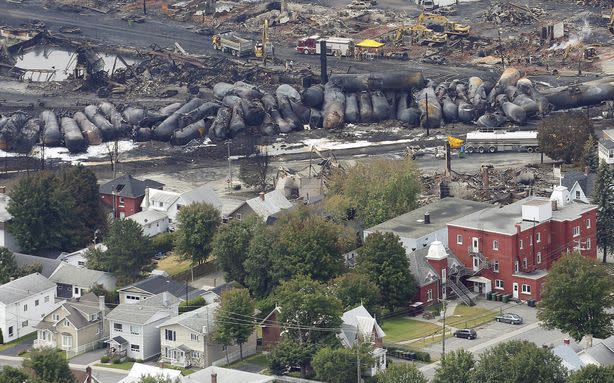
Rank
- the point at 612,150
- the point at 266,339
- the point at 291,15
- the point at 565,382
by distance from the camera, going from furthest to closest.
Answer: the point at 291,15, the point at 612,150, the point at 266,339, the point at 565,382

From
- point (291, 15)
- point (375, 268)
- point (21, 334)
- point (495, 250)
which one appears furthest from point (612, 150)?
point (291, 15)

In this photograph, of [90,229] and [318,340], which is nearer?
[318,340]

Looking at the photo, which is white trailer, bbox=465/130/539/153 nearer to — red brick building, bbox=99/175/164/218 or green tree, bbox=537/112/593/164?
green tree, bbox=537/112/593/164

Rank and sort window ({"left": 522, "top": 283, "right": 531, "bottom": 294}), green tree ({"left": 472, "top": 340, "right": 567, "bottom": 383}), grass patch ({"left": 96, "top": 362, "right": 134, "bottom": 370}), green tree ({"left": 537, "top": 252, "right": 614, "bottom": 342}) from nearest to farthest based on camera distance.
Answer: green tree ({"left": 472, "top": 340, "right": 567, "bottom": 383}), green tree ({"left": 537, "top": 252, "right": 614, "bottom": 342}), grass patch ({"left": 96, "top": 362, "right": 134, "bottom": 370}), window ({"left": 522, "top": 283, "right": 531, "bottom": 294})

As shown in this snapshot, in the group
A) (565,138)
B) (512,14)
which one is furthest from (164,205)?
(512,14)

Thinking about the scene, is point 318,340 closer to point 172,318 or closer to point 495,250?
point 172,318

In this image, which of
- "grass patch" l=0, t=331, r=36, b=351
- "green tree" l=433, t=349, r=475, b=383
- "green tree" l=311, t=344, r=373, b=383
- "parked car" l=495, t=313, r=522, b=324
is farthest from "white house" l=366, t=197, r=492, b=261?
"green tree" l=433, t=349, r=475, b=383

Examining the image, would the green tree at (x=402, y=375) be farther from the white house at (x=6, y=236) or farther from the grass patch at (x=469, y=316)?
the white house at (x=6, y=236)
